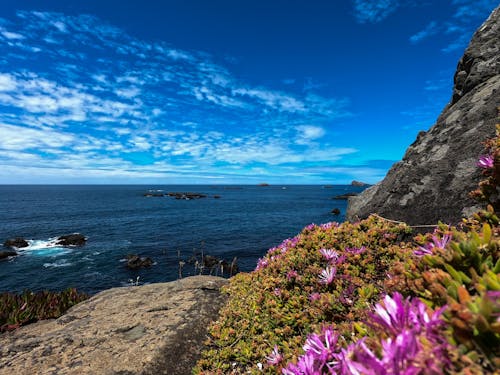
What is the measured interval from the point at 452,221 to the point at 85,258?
37.3 meters

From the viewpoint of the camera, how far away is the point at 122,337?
4531 millimetres

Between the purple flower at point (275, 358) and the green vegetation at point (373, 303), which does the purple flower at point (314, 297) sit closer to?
the green vegetation at point (373, 303)

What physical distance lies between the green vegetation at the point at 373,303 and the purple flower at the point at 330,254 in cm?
3

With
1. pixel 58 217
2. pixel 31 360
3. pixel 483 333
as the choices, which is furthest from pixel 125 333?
pixel 58 217

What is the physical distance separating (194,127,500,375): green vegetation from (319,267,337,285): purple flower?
0.06 ft

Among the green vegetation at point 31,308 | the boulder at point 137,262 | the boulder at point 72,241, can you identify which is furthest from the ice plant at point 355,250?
the boulder at point 72,241

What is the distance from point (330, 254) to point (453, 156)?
3.18 meters

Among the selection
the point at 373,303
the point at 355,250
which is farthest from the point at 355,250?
the point at 373,303

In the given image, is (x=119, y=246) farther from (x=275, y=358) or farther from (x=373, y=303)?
(x=373, y=303)

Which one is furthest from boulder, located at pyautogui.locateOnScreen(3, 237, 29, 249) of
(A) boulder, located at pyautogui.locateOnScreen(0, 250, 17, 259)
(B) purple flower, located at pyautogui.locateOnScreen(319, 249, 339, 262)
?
(B) purple flower, located at pyautogui.locateOnScreen(319, 249, 339, 262)

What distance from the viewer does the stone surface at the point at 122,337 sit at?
3854 mm

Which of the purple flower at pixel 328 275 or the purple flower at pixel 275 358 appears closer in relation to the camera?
the purple flower at pixel 275 358

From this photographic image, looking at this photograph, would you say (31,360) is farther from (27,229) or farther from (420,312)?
(27,229)

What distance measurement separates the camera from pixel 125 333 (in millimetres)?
4676
